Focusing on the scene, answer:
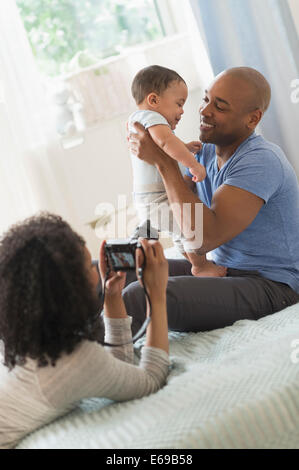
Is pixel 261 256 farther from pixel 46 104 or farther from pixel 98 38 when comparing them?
pixel 98 38

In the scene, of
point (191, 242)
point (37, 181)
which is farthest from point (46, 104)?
point (191, 242)

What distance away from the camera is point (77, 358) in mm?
978

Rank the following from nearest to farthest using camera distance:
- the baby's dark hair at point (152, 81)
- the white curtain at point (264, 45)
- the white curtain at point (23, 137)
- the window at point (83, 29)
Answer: the baby's dark hair at point (152, 81)
the white curtain at point (23, 137)
the white curtain at point (264, 45)
the window at point (83, 29)

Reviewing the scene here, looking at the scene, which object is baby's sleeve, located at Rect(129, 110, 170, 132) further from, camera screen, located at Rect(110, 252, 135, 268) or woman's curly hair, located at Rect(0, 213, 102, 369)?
woman's curly hair, located at Rect(0, 213, 102, 369)

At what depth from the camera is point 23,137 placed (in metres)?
2.67

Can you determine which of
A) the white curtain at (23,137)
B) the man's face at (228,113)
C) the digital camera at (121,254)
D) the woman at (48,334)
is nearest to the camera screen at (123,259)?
the digital camera at (121,254)

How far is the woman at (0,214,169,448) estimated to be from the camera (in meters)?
0.96

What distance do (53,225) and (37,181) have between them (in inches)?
68.0

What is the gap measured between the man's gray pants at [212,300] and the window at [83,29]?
195cm

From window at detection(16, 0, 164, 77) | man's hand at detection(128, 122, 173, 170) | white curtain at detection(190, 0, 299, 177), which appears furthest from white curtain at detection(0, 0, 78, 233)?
man's hand at detection(128, 122, 173, 170)

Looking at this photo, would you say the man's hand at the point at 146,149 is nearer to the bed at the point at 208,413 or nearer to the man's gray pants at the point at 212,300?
the man's gray pants at the point at 212,300

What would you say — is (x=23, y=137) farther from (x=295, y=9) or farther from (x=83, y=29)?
(x=295, y=9)

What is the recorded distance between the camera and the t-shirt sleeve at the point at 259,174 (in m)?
1.41

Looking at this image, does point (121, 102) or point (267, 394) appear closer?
point (267, 394)
